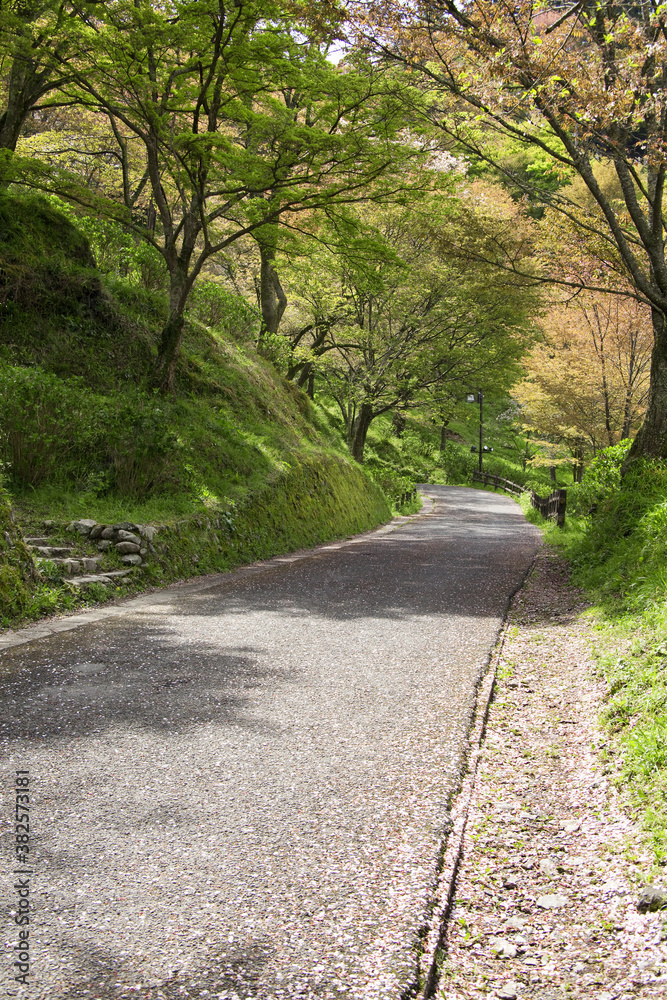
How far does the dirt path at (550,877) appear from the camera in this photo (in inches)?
85.4

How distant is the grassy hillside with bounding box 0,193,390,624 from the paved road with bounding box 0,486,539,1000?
1.69 metres

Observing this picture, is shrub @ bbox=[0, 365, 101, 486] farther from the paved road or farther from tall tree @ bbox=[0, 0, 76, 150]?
tall tree @ bbox=[0, 0, 76, 150]

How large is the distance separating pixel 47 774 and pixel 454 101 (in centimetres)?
843

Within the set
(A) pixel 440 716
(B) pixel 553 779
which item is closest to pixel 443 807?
(B) pixel 553 779

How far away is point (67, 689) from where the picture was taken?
13.5ft

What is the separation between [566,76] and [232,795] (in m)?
7.20

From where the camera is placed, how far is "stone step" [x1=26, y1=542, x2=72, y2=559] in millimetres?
6289

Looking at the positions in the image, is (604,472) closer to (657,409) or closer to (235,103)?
(657,409)

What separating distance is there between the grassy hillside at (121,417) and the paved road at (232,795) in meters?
1.69

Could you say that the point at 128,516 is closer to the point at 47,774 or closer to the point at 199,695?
the point at 199,695

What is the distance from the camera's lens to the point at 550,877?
2.71 meters

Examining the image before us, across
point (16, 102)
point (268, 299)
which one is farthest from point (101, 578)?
point (268, 299)

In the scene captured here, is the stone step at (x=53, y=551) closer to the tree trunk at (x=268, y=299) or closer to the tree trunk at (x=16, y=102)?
the tree trunk at (x=16, y=102)
